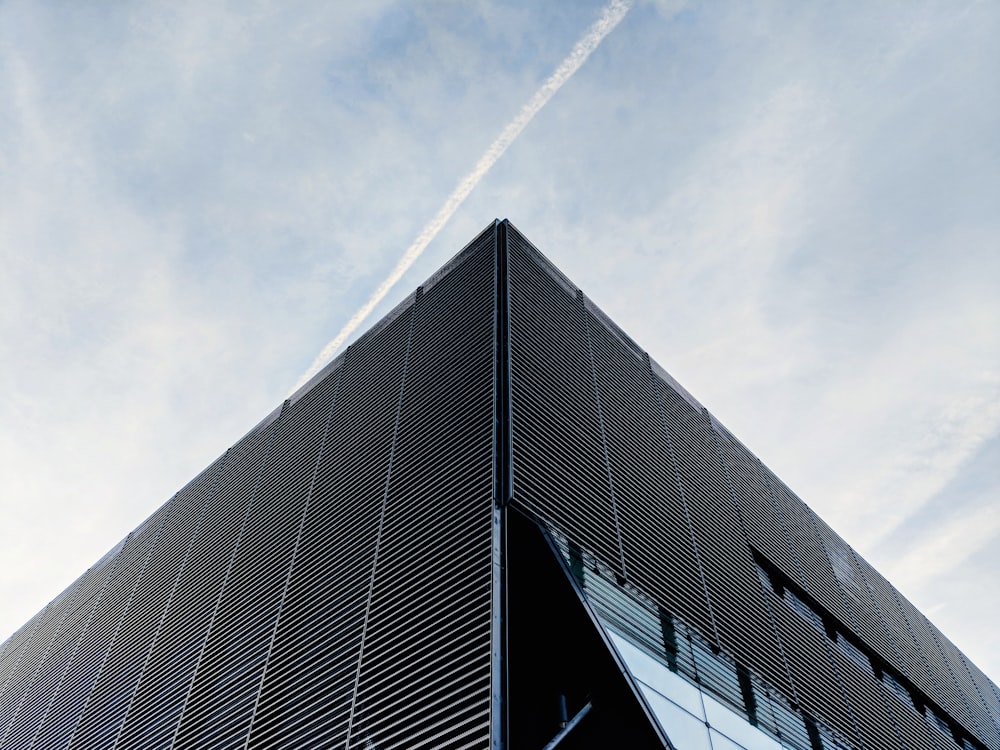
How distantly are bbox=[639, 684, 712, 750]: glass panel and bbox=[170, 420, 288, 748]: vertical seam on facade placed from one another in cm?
744

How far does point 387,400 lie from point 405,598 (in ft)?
18.3

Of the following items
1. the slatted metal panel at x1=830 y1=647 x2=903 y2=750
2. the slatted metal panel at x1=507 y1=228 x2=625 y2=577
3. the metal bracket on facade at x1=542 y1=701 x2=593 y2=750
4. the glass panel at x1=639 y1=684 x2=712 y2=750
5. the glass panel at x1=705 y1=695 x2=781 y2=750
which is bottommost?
the metal bracket on facade at x1=542 y1=701 x2=593 y2=750

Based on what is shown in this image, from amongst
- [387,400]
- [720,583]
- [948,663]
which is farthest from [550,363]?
[948,663]

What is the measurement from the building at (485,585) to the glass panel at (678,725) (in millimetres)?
48

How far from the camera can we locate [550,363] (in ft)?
46.2

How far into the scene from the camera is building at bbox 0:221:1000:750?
9148 mm

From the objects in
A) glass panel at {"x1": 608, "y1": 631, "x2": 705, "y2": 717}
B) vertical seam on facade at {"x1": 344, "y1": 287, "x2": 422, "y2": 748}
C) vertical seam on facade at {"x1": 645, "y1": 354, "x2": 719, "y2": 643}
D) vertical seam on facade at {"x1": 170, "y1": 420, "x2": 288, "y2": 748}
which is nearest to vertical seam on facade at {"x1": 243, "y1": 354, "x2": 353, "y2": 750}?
vertical seam on facade at {"x1": 170, "y1": 420, "x2": 288, "y2": 748}

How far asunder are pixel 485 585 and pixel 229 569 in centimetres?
760

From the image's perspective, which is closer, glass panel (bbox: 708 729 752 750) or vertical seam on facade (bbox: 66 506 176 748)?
glass panel (bbox: 708 729 752 750)

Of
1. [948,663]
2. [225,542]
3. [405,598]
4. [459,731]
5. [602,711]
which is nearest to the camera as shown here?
[459,731]

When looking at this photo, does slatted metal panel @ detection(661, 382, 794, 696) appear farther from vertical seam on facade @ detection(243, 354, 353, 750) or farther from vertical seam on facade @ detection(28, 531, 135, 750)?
vertical seam on facade @ detection(28, 531, 135, 750)

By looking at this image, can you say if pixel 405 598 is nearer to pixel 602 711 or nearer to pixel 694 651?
pixel 602 711

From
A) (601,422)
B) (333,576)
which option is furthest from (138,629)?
(601,422)

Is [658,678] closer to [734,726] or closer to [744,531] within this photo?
[734,726]
